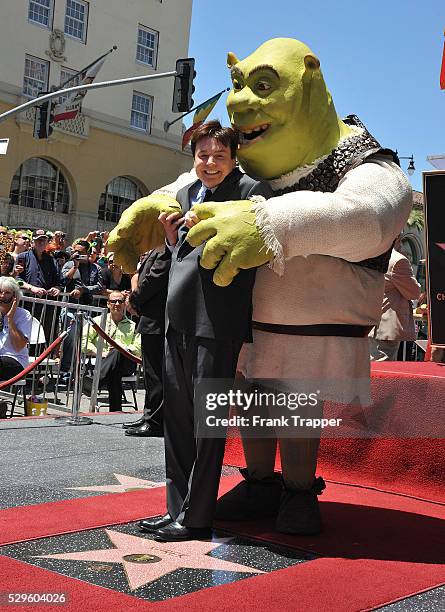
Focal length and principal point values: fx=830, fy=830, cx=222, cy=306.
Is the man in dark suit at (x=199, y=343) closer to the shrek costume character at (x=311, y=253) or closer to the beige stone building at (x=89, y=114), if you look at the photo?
the shrek costume character at (x=311, y=253)

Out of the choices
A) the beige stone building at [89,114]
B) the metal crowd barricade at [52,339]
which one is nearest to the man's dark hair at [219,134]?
the metal crowd barricade at [52,339]

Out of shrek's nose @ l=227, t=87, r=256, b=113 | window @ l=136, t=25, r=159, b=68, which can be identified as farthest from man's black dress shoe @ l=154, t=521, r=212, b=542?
window @ l=136, t=25, r=159, b=68

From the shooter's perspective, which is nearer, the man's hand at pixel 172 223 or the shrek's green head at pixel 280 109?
the shrek's green head at pixel 280 109

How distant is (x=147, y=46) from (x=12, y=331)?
24.9 meters

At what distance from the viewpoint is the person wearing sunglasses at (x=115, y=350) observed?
25.6 ft

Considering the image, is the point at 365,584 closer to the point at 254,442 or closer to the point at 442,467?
the point at 254,442

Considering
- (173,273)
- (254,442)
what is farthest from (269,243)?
(254,442)

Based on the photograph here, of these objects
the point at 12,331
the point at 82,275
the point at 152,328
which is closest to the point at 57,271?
the point at 82,275

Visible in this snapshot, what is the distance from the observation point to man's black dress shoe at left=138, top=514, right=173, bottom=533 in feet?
10.4

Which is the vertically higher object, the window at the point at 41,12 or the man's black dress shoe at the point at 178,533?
the window at the point at 41,12

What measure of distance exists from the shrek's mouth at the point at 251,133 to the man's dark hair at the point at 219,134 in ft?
0.09

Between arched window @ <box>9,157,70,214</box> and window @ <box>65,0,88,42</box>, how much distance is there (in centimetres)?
439

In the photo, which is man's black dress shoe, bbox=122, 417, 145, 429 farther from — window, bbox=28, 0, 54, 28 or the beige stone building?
window, bbox=28, 0, 54, 28

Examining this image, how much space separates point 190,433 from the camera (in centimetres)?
321
